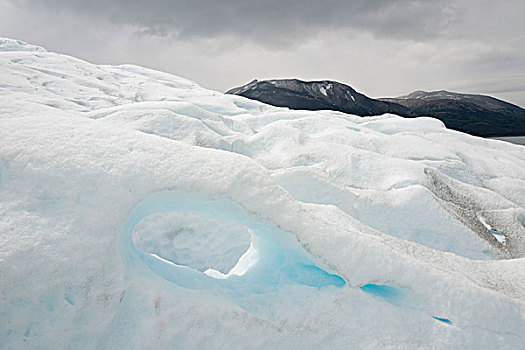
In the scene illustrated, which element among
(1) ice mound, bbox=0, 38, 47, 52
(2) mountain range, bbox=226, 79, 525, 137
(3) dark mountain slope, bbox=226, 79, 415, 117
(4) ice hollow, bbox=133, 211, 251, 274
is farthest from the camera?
(2) mountain range, bbox=226, 79, 525, 137

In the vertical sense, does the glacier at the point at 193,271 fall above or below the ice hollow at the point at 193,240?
above

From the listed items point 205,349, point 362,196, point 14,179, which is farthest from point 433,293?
point 14,179

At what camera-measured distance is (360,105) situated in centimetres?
12662

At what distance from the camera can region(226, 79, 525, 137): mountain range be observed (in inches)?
4439

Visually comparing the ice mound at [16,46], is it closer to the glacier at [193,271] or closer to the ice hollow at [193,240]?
the glacier at [193,271]

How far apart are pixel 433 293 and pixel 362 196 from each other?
2670 mm

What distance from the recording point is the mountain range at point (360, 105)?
370ft

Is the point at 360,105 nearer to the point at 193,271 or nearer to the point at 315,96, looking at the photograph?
the point at 315,96

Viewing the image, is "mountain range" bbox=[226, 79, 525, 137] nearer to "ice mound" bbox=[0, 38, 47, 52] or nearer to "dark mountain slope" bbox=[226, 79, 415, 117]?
"dark mountain slope" bbox=[226, 79, 415, 117]

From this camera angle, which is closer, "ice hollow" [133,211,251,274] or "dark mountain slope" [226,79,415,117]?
"ice hollow" [133,211,251,274]

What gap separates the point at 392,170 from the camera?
6.08 m

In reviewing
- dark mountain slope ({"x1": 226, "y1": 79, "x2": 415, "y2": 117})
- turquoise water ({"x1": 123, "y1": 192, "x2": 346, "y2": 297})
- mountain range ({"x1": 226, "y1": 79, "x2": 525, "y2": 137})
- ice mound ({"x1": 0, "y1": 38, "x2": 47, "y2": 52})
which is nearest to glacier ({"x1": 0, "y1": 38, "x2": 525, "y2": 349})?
turquoise water ({"x1": 123, "y1": 192, "x2": 346, "y2": 297})

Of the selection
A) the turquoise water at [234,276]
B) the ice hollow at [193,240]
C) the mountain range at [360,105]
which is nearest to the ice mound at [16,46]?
the ice hollow at [193,240]

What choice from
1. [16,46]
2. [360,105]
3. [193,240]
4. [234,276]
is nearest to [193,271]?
[234,276]
